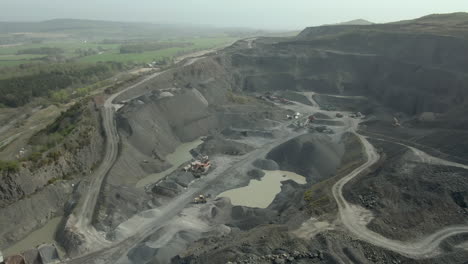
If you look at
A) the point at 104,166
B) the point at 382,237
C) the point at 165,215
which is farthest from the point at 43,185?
the point at 382,237

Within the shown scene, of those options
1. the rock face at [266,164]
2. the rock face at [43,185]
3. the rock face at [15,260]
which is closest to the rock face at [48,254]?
the rock face at [15,260]

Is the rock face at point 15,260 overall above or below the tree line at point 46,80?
below

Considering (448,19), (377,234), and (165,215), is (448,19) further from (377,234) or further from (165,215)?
(165,215)

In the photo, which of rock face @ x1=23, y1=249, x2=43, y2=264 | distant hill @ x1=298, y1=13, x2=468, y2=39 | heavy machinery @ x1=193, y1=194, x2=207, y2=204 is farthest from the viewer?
distant hill @ x1=298, y1=13, x2=468, y2=39

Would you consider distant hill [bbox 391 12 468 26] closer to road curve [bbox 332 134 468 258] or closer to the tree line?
road curve [bbox 332 134 468 258]

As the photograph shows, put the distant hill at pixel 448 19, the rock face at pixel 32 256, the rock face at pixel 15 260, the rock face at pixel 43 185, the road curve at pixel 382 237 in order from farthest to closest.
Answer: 1. the distant hill at pixel 448 19
2. the rock face at pixel 43 185
3. the rock face at pixel 32 256
4. the rock face at pixel 15 260
5. the road curve at pixel 382 237

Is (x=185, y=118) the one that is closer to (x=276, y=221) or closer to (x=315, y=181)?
(x=315, y=181)

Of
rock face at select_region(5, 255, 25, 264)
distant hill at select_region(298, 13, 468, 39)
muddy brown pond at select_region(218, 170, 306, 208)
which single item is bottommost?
muddy brown pond at select_region(218, 170, 306, 208)

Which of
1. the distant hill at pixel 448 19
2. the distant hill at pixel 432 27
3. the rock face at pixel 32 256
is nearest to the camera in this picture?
the rock face at pixel 32 256

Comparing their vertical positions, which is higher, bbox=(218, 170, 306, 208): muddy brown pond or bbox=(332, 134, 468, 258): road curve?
bbox=(332, 134, 468, 258): road curve

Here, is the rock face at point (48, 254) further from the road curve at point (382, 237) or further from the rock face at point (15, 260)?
the road curve at point (382, 237)

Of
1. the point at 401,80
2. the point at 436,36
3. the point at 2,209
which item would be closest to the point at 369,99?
the point at 401,80

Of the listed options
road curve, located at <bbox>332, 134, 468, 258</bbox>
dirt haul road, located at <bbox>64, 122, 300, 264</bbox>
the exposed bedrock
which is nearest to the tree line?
dirt haul road, located at <bbox>64, 122, 300, 264</bbox>

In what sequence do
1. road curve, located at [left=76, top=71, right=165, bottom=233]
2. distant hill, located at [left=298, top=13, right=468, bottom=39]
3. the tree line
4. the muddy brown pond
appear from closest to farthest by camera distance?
road curve, located at [left=76, top=71, right=165, bottom=233] < the muddy brown pond < the tree line < distant hill, located at [left=298, top=13, right=468, bottom=39]
